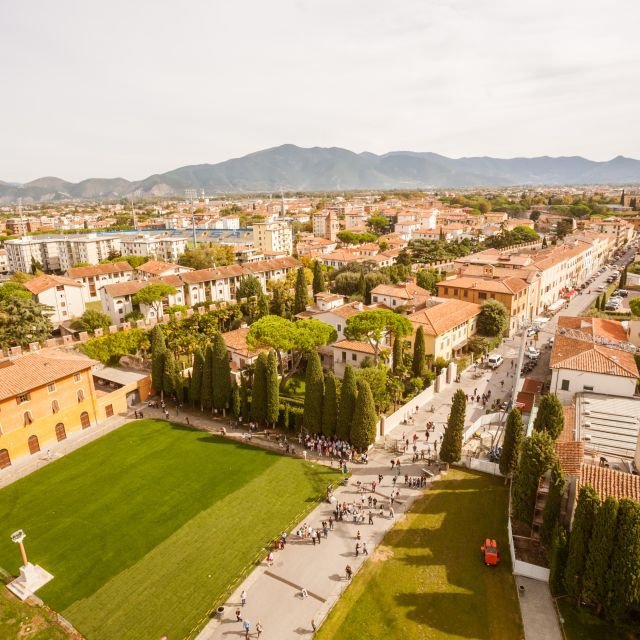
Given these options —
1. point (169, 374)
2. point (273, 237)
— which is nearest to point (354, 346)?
point (169, 374)

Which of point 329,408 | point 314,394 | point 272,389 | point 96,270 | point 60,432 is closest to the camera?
point 329,408

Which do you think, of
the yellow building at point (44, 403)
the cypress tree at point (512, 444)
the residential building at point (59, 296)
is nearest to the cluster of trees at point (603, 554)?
the cypress tree at point (512, 444)

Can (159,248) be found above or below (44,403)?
above

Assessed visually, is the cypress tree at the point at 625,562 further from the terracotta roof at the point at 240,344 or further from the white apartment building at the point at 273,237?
the white apartment building at the point at 273,237

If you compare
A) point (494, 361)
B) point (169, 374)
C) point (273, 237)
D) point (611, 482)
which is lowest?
point (494, 361)

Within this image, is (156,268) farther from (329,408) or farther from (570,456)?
(570,456)

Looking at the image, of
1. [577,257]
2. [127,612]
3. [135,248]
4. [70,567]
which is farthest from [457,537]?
[135,248]

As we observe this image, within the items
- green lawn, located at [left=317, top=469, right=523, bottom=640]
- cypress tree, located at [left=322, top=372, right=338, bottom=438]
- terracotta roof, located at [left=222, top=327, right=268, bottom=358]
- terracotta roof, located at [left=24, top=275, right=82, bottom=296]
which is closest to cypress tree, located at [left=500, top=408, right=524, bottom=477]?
green lawn, located at [left=317, top=469, right=523, bottom=640]
